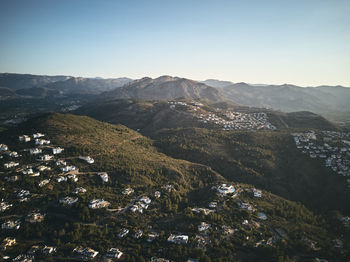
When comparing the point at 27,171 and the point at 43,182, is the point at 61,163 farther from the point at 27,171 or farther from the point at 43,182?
the point at 43,182

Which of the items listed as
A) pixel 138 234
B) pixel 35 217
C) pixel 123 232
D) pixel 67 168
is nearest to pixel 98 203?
pixel 123 232

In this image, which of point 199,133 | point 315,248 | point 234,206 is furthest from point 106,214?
point 199,133

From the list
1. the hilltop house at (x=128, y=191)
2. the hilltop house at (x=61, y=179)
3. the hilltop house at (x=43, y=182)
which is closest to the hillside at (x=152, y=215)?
the hilltop house at (x=43, y=182)

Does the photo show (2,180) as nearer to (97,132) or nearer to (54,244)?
(54,244)

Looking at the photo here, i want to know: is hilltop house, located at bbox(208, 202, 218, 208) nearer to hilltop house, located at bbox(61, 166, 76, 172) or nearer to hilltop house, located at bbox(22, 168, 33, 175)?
hilltop house, located at bbox(61, 166, 76, 172)

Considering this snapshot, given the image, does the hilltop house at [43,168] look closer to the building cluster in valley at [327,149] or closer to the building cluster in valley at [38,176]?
the building cluster in valley at [38,176]

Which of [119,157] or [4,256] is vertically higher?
[119,157]

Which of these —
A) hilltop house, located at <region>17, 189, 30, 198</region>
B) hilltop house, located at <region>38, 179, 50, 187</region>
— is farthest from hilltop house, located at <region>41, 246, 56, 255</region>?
hilltop house, located at <region>38, 179, 50, 187</region>
